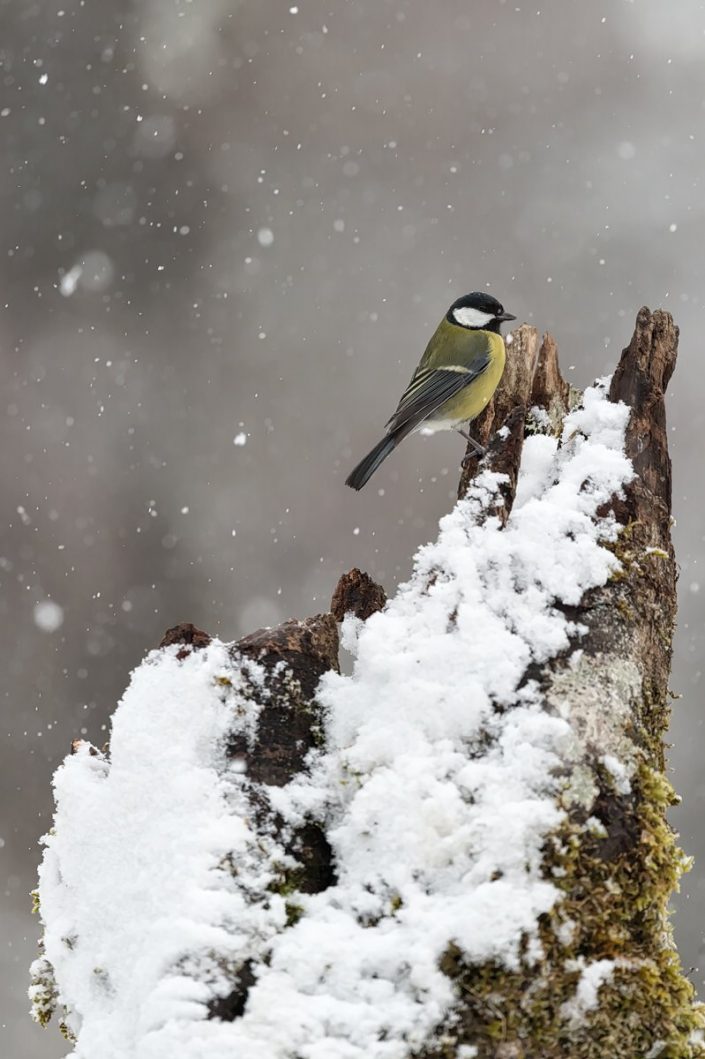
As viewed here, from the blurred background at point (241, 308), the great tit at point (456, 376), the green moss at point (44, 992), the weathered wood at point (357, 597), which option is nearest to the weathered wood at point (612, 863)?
the weathered wood at point (357, 597)

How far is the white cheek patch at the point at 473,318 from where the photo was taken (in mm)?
4125

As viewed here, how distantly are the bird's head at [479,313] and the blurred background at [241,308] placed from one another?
399 cm

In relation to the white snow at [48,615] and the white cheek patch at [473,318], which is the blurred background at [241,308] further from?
the white cheek patch at [473,318]

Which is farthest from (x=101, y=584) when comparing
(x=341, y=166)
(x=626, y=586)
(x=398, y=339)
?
(x=626, y=586)

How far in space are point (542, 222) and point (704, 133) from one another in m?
2.14

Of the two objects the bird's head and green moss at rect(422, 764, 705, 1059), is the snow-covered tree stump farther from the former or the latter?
the bird's head

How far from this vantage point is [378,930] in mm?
1218

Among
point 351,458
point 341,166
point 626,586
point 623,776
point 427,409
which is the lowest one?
point 623,776

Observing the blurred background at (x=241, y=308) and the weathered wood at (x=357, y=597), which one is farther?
the blurred background at (x=241, y=308)

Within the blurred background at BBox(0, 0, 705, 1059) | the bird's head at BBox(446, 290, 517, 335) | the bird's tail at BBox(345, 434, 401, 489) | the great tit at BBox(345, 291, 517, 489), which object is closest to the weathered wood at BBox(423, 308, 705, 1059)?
the bird's tail at BBox(345, 434, 401, 489)

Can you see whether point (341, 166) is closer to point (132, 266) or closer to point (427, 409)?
point (132, 266)

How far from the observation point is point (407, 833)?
127 centimetres

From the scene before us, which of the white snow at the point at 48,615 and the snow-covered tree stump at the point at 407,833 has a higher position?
the white snow at the point at 48,615

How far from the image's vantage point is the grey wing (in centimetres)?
387
